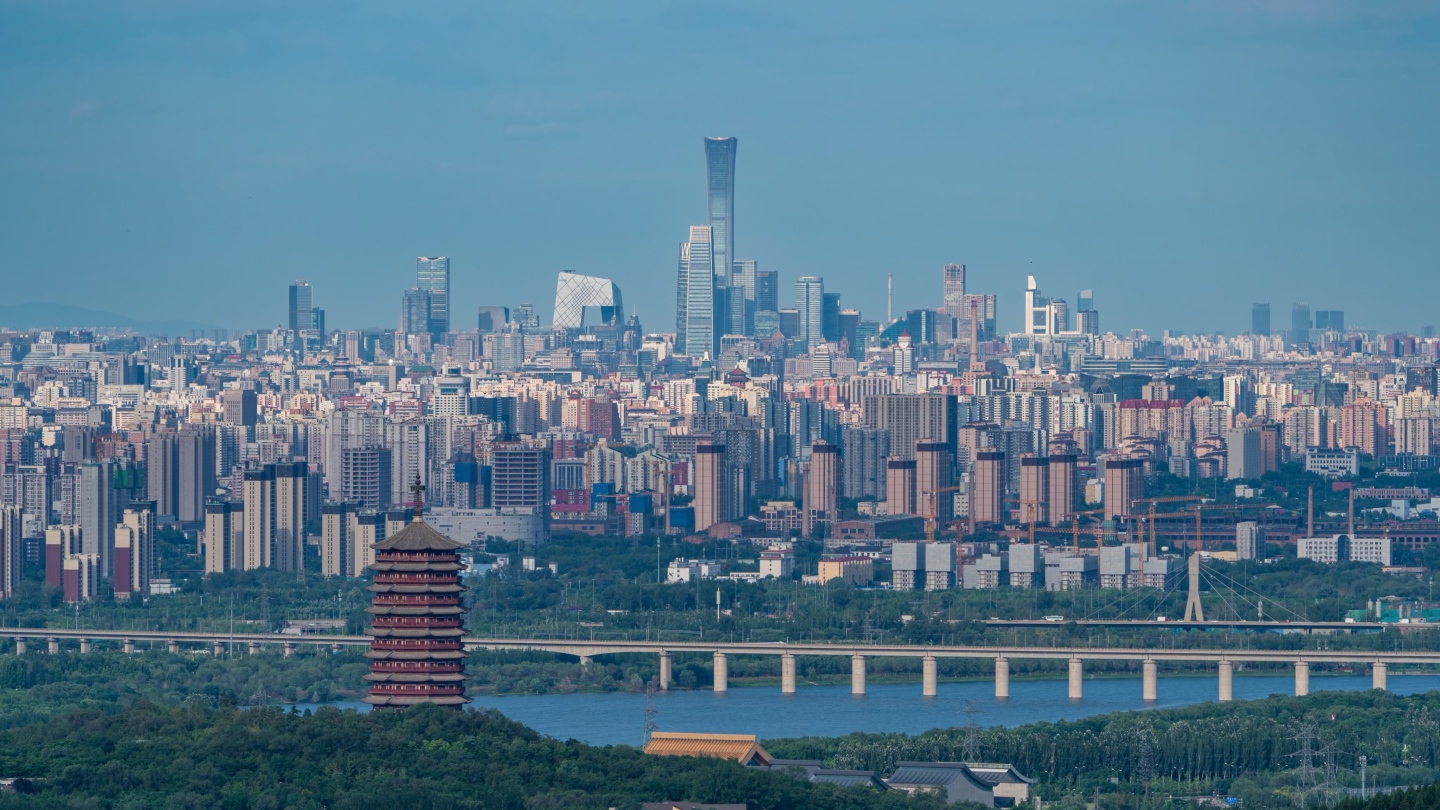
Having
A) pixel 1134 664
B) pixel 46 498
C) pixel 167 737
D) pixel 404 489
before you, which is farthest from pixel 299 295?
pixel 167 737

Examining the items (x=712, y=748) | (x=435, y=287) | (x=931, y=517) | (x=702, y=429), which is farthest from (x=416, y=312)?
(x=712, y=748)

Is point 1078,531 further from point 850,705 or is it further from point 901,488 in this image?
point 850,705

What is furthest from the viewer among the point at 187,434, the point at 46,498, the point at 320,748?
the point at 187,434

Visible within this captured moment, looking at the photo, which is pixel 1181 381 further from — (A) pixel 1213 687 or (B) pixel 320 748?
(B) pixel 320 748

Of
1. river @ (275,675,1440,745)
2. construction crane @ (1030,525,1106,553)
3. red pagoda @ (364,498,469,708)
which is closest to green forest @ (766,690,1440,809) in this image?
river @ (275,675,1440,745)

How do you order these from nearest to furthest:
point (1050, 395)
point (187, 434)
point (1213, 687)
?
1. point (1213, 687)
2. point (187, 434)
3. point (1050, 395)

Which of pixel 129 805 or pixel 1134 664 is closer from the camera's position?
pixel 129 805

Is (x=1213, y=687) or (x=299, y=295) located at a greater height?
(x=299, y=295)
